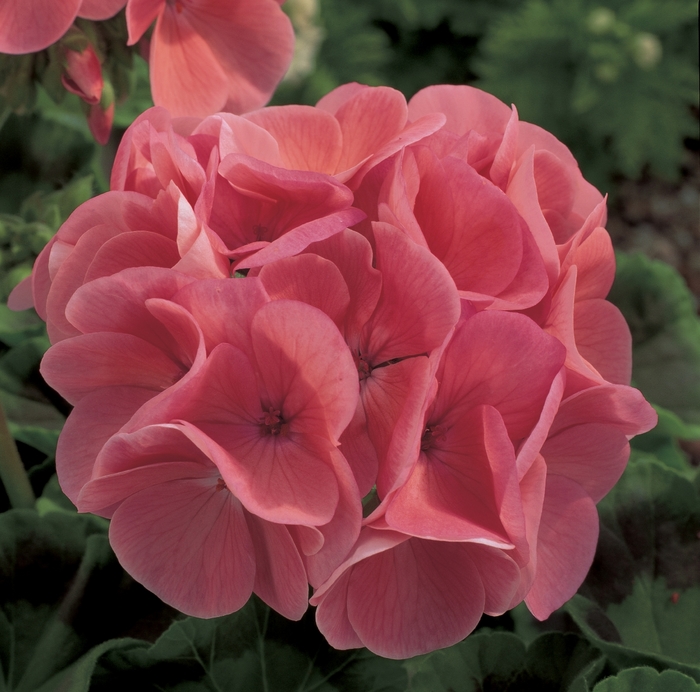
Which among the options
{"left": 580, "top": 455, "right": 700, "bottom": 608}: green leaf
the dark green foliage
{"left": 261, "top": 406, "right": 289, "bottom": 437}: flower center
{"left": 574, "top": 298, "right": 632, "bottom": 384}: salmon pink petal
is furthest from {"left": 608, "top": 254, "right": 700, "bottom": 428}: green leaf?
the dark green foliage

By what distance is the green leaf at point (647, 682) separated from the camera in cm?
69

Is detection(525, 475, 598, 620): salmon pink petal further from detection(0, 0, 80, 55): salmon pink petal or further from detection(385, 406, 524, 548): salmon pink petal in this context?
detection(0, 0, 80, 55): salmon pink petal

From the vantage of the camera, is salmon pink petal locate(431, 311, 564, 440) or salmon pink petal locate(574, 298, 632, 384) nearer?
salmon pink petal locate(431, 311, 564, 440)

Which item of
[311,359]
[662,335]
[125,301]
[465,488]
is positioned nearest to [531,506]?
[465,488]

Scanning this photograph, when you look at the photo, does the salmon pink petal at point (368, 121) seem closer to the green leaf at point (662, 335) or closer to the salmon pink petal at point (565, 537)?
the salmon pink petal at point (565, 537)

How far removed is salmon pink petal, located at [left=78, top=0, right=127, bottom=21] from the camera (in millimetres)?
745

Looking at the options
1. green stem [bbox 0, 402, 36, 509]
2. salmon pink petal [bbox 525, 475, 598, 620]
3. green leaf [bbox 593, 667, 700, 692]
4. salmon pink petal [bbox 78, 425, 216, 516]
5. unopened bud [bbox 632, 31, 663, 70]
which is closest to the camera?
salmon pink petal [bbox 78, 425, 216, 516]

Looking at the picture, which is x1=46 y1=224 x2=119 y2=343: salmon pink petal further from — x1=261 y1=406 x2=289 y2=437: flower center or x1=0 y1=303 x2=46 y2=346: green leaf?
x1=0 y1=303 x2=46 y2=346: green leaf

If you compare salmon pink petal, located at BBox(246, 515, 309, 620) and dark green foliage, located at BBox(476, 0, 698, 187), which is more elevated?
salmon pink petal, located at BBox(246, 515, 309, 620)

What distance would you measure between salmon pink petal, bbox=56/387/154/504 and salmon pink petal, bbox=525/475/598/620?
29cm

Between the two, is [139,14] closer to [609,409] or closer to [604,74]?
[609,409]

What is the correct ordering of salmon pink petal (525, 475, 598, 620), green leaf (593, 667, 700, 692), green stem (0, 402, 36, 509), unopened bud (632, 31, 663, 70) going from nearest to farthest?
salmon pink petal (525, 475, 598, 620), green leaf (593, 667, 700, 692), green stem (0, 402, 36, 509), unopened bud (632, 31, 663, 70)

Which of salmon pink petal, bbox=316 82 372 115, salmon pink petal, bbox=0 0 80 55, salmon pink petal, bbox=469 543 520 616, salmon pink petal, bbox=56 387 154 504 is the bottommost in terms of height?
salmon pink petal, bbox=469 543 520 616

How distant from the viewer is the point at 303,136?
66 cm
